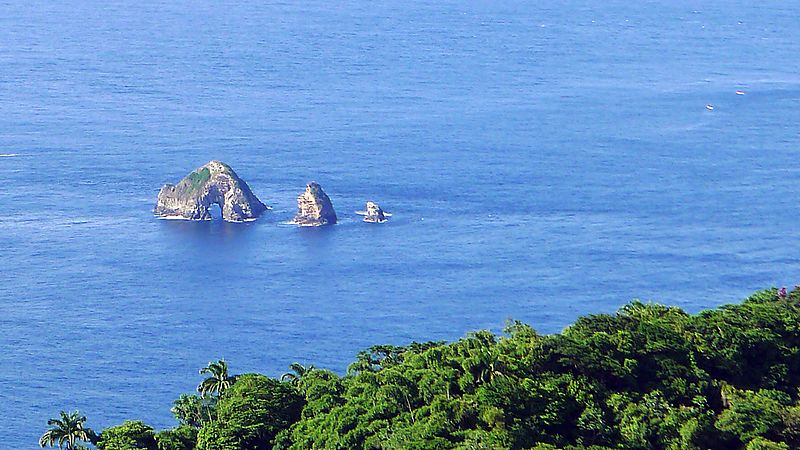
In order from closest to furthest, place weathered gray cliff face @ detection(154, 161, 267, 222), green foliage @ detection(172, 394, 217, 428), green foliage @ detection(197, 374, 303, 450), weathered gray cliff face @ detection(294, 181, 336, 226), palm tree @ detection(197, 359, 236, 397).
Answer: green foliage @ detection(197, 374, 303, 450)
green foliage @ detection(172, 394, 217, 428)
palm tree @ detection(197, 359, 236, 397)
weathered gray cliff face @ detection(294, 181, 336, 226)
weathered gray cliff face @ detection(154, 161, 267, 222)

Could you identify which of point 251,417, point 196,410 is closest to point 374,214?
point 196,410

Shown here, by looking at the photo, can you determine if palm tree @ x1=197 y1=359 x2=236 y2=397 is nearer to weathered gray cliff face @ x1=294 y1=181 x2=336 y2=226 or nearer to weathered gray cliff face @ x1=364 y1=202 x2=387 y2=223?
weathered gray cliff face @ x1=294 y1=181 x2=336 y2=226

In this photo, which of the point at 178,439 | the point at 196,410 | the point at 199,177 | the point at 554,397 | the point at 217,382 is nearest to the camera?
the point at 554,397

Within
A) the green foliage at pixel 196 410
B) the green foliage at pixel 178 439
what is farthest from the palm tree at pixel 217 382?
the green foliage at pixel 178 439

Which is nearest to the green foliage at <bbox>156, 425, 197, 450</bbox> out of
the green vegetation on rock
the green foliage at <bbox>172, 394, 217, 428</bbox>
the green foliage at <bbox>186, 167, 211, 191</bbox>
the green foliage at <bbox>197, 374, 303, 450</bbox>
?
the green vegetation on rock

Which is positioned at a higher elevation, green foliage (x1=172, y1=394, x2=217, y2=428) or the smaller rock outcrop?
the smaller rock outcrop

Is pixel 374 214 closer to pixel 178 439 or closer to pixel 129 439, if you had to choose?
pixel 178 439

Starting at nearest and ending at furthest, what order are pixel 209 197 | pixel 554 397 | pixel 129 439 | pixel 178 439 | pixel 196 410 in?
pixel 554 397 → pixel 129 439 → pixel 178 439 → pixel 196 410 → pixel 209 197
